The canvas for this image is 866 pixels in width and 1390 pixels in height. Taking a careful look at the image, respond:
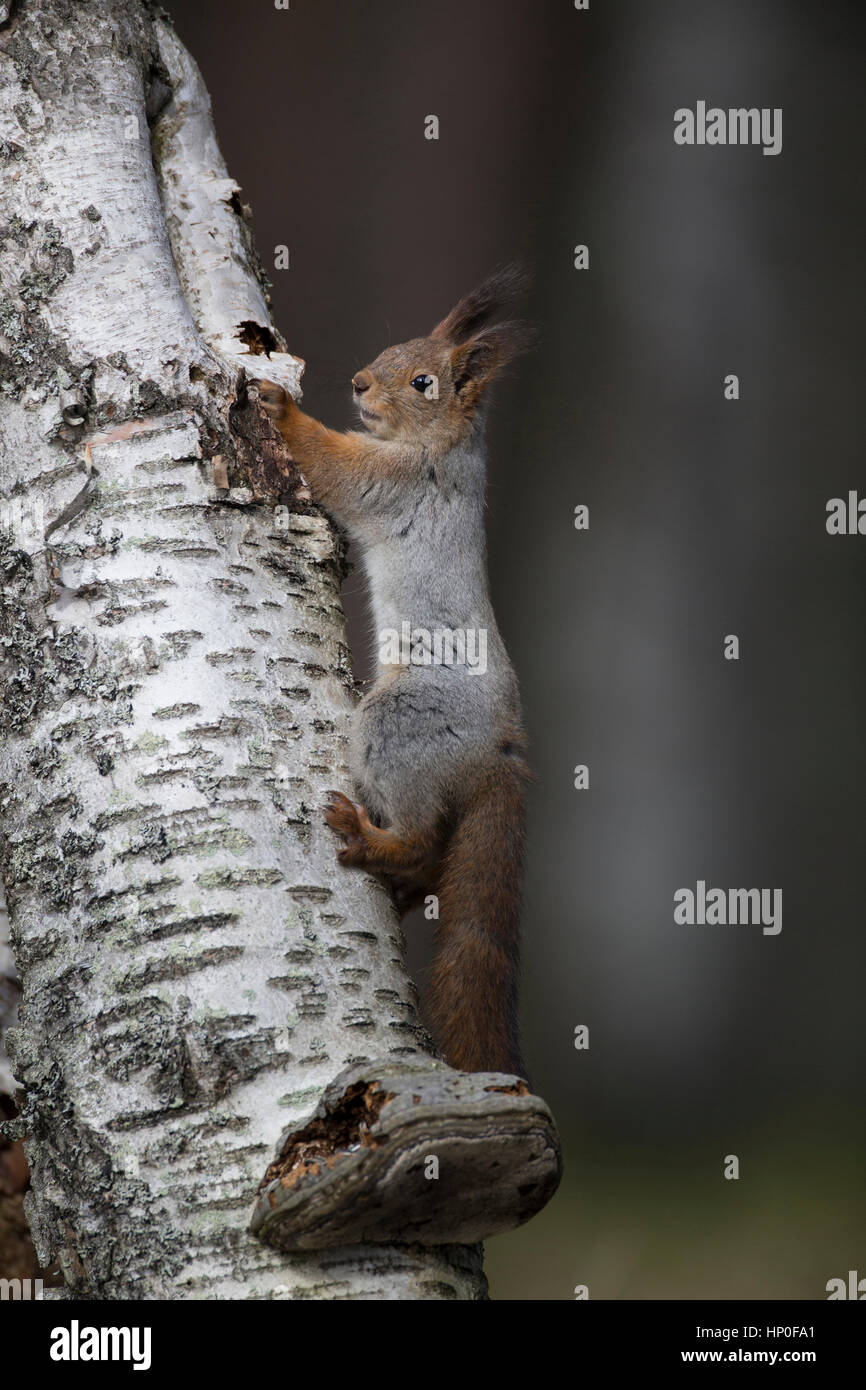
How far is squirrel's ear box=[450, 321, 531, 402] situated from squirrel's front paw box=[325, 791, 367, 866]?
1405mm

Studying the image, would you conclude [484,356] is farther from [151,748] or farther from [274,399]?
[151,748]

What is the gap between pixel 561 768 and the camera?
205 inches

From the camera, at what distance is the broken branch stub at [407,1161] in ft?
4.26

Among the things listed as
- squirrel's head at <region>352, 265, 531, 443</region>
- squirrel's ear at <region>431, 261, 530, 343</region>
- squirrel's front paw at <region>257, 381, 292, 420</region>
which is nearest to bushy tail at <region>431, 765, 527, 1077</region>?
squirrel's front paw at <region>257, 381, 292, 420</region>

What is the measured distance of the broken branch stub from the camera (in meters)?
1.30

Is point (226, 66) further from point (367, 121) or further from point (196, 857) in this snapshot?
point (196, 857)

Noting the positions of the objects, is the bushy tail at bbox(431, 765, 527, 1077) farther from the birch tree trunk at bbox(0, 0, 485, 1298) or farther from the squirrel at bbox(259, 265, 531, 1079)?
the birch tree trunk at bbox(0, 0, 485, 1298)

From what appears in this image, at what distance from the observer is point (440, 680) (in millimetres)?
2385

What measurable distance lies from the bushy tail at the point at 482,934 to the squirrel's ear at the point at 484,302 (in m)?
1.24

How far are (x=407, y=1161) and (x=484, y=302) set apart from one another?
218 centimetres

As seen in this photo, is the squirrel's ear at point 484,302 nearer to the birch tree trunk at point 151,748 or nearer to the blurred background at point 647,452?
the birch tree trunk at point 151,748

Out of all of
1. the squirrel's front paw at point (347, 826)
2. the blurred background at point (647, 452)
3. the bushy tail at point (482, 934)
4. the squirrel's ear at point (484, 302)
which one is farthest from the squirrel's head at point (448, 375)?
the blurred background at point (647, 452)

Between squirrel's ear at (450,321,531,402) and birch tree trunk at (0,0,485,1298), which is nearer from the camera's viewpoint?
birch tree trunk at (0,0,485,1298)
